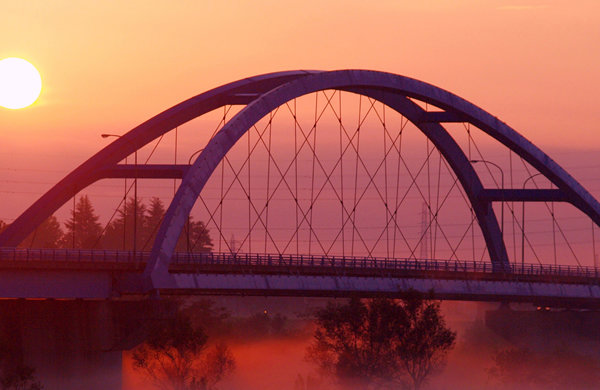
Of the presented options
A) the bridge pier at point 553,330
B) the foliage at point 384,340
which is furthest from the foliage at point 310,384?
the bridge pier at point 553,330

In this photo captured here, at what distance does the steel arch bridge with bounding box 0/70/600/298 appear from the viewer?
6082 centimetres

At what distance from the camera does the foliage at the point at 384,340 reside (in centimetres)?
6444

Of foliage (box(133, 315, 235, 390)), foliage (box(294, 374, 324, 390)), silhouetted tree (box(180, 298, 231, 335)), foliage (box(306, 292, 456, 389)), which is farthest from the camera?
silhouetted tree (box(180, 298, 231, 335))

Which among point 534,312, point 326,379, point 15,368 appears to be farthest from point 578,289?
point 15,368

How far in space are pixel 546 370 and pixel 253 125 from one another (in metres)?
32.6

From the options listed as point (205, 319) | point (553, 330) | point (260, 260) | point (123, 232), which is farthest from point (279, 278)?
point (123, 232)

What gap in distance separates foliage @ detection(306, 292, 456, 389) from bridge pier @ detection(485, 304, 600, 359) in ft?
73.8

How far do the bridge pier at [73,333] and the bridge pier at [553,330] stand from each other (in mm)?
40959

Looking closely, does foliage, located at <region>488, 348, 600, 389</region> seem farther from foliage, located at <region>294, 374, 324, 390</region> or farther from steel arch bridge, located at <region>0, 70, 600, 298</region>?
foliage, located at <region>294, 374, 324, 390</region>

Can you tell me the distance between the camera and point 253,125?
220 ft

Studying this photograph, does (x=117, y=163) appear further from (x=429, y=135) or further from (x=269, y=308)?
(x=269, y=308)

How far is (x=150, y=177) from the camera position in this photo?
69.7m

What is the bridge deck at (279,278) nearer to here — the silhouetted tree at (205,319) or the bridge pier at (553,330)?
the bridge pier at (553,330)

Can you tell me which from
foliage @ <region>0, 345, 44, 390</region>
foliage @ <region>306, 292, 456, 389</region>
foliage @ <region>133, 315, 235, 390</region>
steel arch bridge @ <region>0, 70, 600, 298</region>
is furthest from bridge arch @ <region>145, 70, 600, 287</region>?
foliage @ <region>306, 292, 456, 389</region>
